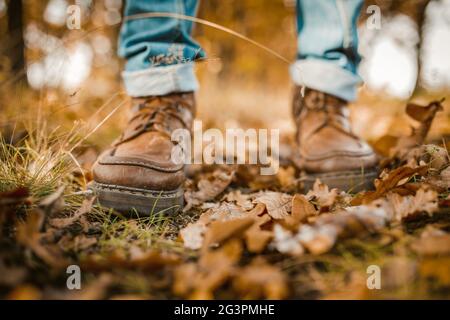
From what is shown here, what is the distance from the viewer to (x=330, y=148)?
128 cm

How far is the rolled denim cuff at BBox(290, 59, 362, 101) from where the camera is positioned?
1.35 meters

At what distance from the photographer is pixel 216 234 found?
708 mm

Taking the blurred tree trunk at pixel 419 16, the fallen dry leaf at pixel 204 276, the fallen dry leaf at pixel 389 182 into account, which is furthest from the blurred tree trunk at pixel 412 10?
the fallen dry leaf at pixel 204 276

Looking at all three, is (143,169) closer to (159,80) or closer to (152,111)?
(152,111)

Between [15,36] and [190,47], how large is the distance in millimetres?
1208

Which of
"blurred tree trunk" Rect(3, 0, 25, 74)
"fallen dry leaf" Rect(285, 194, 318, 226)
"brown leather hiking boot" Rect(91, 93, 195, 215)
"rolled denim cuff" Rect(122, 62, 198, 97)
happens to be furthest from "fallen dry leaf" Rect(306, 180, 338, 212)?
"blurred tree trunk" Rect(3, 0, 25, 74)

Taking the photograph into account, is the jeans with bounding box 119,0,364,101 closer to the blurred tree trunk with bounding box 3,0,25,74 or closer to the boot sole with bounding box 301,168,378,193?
the boot sole with bounding box 301,168,378,193

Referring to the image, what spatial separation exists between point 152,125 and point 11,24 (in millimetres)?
1347

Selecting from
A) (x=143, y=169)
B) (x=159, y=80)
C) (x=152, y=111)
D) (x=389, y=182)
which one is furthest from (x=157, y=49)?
(x=389, y=182)

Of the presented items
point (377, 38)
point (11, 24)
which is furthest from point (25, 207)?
point (377, 38)

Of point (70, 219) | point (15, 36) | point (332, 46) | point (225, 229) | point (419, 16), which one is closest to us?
point (225, 229)

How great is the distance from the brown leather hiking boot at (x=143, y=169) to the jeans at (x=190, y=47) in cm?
12
